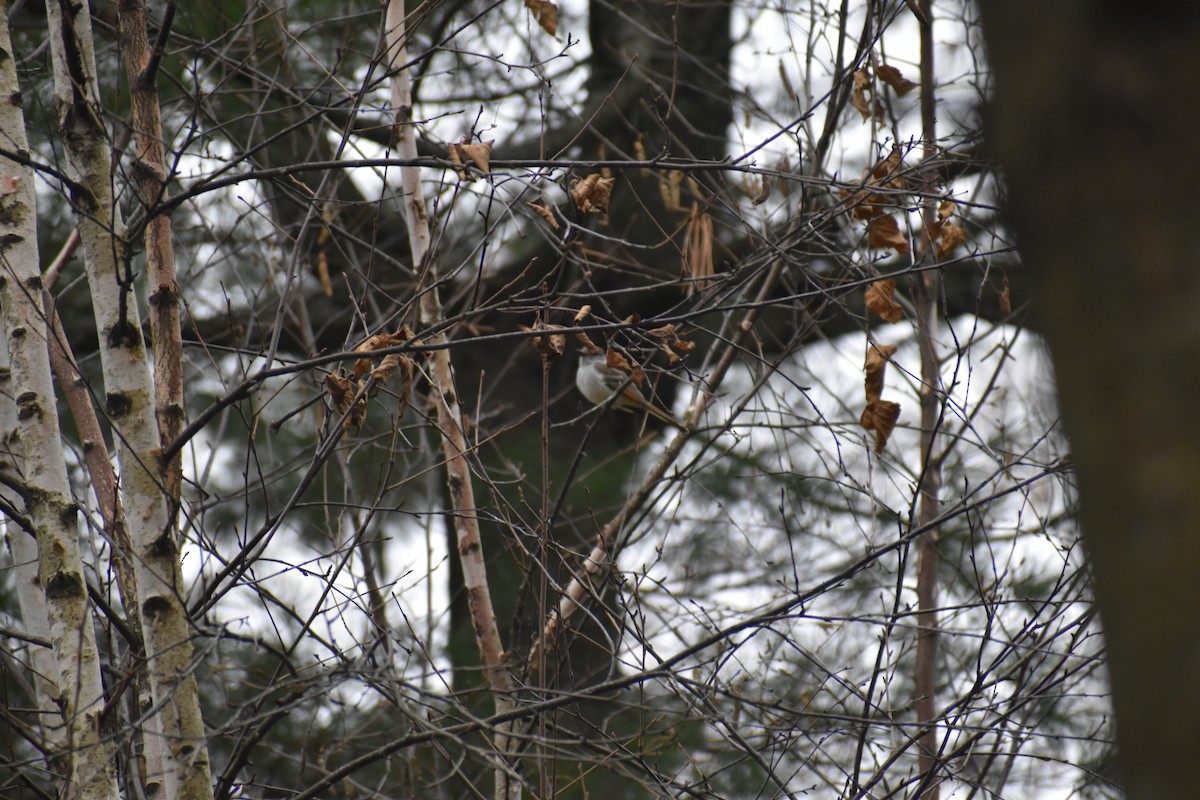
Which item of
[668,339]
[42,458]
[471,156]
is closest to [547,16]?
[471,156]

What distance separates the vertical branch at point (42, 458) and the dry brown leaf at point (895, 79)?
8.09 feet

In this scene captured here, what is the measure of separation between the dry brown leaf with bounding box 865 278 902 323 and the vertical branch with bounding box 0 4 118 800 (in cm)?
223

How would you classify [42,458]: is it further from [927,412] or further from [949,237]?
[927,412]

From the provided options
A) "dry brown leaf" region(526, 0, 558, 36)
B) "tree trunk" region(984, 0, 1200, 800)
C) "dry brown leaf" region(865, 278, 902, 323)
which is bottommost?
"tree trunk" region(984, 0, 1200, 800)

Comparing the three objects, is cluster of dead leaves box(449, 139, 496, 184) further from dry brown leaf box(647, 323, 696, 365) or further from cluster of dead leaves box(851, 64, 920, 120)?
cluster of dead leaves box(851, 64, 920, 120)

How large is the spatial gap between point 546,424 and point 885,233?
3.97 ft

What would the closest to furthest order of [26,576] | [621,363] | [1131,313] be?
[1131,313] → [621,363] → [26,576]

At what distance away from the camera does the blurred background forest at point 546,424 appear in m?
2.56

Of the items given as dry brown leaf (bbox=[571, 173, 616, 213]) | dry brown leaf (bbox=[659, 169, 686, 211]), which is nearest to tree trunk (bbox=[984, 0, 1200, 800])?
dry brown leaf (bbox=[571, 173, 616, 213])

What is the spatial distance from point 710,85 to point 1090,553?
633 centimetres

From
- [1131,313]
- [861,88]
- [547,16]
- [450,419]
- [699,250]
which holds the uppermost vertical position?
[547,16]

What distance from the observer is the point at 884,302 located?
328 cm

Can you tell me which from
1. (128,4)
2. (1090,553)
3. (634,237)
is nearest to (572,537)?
(634,237)

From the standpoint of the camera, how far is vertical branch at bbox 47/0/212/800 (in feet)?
8.38
